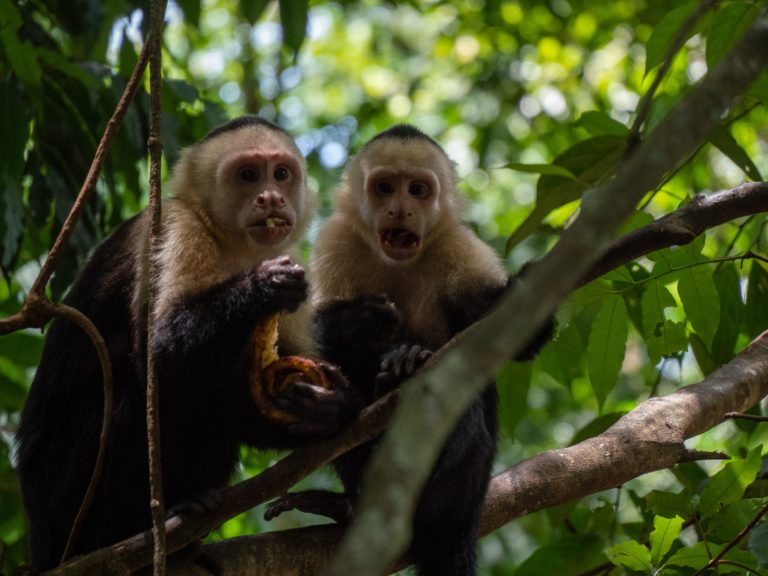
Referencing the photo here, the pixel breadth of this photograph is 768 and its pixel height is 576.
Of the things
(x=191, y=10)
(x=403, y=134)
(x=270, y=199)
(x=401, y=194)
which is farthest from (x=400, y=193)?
(x=191, y=10)

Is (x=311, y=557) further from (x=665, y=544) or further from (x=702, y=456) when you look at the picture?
(x=702, y=456)

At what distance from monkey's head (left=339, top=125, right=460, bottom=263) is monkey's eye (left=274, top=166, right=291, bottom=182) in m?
0.60

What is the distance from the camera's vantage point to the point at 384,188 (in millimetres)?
5113

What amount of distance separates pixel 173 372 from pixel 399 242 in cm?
163

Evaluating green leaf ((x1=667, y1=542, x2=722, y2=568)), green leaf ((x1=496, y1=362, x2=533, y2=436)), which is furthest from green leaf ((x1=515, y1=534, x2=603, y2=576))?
green leaf ((x1=667, y1=542, x2=722, y2=568))

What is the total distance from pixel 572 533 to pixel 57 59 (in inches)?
126

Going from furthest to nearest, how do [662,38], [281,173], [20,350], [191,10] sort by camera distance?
1. [20,350]
2. [191,10]
3. [281,173]
4. [662,38]

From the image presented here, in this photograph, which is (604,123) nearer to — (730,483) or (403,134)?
(403,134)

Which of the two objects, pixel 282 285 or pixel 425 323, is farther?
pixel 425 323

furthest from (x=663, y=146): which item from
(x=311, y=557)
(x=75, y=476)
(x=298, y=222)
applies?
(x=298, y=222)

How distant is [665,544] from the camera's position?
3156 millimetres

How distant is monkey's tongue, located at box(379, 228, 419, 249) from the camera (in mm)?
4789

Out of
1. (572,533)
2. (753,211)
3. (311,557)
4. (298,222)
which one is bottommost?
(572,533)

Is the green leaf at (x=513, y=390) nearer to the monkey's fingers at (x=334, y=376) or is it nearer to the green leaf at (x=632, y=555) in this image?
the monkey's fingers at (x=334, y=376)
